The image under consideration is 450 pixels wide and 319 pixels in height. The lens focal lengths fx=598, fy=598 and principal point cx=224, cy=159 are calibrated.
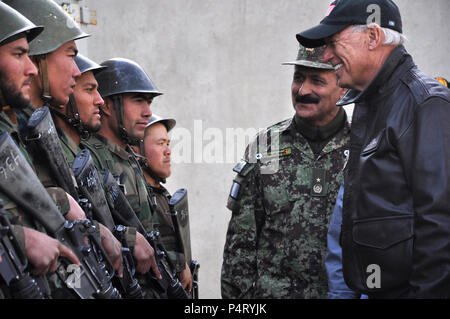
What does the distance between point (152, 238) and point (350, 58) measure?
5.25ft

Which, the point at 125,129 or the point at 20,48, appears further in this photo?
the point at 125,129

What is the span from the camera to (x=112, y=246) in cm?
269

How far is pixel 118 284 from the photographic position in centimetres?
290

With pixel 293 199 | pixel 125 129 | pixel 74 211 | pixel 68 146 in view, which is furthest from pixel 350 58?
pixel 125 129

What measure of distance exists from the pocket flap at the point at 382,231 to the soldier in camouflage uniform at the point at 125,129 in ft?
4.88

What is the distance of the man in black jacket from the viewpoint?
6.43 feet

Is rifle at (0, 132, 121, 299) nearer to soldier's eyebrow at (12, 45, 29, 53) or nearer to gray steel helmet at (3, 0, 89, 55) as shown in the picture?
soldier's eyebrow at (12, 45, 29, 53)

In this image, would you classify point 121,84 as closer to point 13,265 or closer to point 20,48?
point 20,48

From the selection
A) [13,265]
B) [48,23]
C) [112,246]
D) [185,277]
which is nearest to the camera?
[13,265]

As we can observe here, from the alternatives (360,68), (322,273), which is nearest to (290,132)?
(322,273)

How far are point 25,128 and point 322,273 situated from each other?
1.66 m

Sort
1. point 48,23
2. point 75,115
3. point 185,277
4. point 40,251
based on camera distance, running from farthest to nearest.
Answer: point 185,277, point 75,115, point 48,23, point 40,251

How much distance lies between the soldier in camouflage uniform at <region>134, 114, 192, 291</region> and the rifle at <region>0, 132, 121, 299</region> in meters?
1.16
